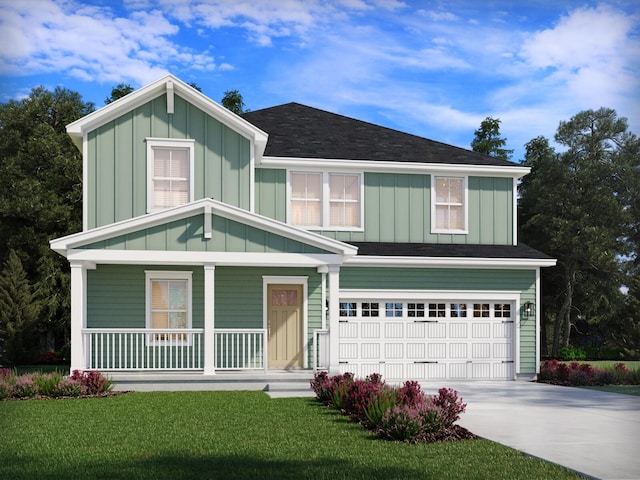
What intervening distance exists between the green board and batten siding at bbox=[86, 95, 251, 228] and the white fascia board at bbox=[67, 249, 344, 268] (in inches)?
88.1

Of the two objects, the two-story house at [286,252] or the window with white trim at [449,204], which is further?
the window with white trim at [449,204]

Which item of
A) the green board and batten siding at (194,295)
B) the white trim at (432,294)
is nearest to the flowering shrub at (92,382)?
the green board and batten siding at (194,295)

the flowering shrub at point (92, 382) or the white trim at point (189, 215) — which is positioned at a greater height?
the white trim at point (189, 215)

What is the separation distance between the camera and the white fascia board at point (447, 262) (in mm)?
18656

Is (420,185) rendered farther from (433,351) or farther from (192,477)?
(192,477)

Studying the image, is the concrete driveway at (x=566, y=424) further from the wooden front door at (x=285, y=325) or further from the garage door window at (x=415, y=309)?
the wooden front door at (x=285, y=325)

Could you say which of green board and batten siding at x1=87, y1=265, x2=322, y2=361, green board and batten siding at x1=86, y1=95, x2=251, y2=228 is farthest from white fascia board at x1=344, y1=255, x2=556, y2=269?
green board and batten siding at x1=86, y1=95, x2=251, y2=228

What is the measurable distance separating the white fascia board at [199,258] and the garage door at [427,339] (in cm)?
311

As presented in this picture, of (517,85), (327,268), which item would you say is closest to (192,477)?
(517,85)

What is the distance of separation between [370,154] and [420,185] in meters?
1.54

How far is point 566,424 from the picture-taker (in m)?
10.7

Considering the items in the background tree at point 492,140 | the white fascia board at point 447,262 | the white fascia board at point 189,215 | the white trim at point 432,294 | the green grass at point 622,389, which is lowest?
the green grass at point 622,389

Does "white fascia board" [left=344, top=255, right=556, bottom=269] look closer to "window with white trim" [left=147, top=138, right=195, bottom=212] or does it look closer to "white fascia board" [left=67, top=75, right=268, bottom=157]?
"white fascia board" [left=67, top=75, right=268, bottom=157]

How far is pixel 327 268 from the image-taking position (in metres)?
16.8
